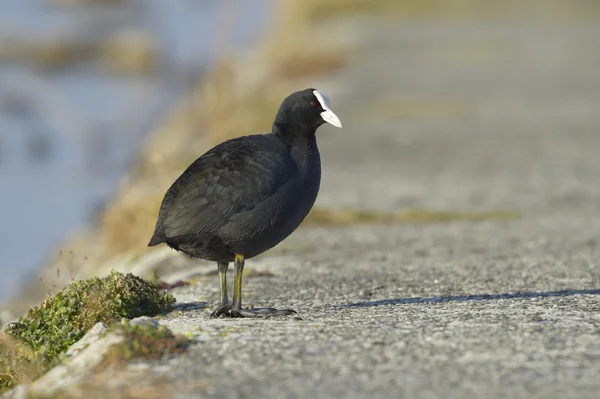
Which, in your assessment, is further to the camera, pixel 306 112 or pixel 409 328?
pixel 306 112

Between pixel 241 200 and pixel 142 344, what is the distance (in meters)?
1.82

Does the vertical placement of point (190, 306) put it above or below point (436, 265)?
below

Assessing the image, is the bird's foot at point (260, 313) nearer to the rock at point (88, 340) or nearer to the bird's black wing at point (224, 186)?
the bird's black wing at point (224, 186)

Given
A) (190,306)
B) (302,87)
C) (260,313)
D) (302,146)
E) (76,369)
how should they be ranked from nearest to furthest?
(76,369) < (260,313) < (302,146) < (190,306) < (302,87)

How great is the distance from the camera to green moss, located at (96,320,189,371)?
6988mm

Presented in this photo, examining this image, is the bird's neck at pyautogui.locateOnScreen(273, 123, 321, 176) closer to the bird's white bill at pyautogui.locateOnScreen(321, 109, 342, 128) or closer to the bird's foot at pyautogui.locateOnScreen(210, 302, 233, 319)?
the bird's white bill at pyautogui.locateOnScreen(321, 109, 342, 128)

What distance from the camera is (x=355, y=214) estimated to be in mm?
15945

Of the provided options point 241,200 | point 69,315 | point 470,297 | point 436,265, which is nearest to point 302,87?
point 436,265

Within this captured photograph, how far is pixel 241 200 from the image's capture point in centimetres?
859

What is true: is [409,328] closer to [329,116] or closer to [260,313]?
[260,313]

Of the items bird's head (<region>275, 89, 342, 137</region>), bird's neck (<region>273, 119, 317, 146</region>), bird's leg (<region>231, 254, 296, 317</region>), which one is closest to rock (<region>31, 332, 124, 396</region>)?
bird's leg (<region>231, 254, 296, 317</region>)

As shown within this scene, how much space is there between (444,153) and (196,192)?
1303 centimetres

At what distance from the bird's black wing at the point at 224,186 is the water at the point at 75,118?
11118 mm

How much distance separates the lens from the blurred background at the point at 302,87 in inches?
698
